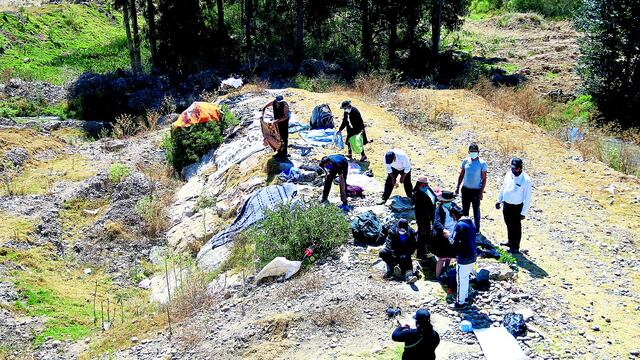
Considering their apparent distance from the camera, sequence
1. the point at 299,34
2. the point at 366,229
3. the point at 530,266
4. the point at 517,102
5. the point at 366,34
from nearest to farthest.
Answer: the point at 530,266
the point at 366,229
the point at 517,102
the point at 299,34
the point at 366,34

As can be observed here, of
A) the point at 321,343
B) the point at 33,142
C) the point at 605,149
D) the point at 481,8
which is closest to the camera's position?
the point at 321,343

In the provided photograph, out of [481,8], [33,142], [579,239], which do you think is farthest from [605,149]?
[481,8]

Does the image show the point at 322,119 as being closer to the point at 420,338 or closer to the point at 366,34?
the point at 420,338

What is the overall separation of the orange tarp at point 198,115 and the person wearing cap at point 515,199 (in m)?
8.62

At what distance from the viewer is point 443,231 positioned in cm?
754

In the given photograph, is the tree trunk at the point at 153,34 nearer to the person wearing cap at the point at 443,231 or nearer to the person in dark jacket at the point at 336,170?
the person in dark jacket at the point at 336,170

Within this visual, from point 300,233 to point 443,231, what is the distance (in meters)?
2.24

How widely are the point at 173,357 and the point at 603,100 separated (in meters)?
18.7

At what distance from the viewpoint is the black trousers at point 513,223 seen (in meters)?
8.77

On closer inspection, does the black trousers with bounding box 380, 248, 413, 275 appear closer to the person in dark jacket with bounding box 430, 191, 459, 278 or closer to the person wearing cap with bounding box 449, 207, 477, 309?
the person in dark jacket with bounding box 430, 191, 459, 278

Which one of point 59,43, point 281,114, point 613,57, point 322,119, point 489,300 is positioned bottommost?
point 489,300

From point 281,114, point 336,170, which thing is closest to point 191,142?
point 281,114

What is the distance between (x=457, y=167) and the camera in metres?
12.9

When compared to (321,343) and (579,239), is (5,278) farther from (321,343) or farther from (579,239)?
(579,239)
